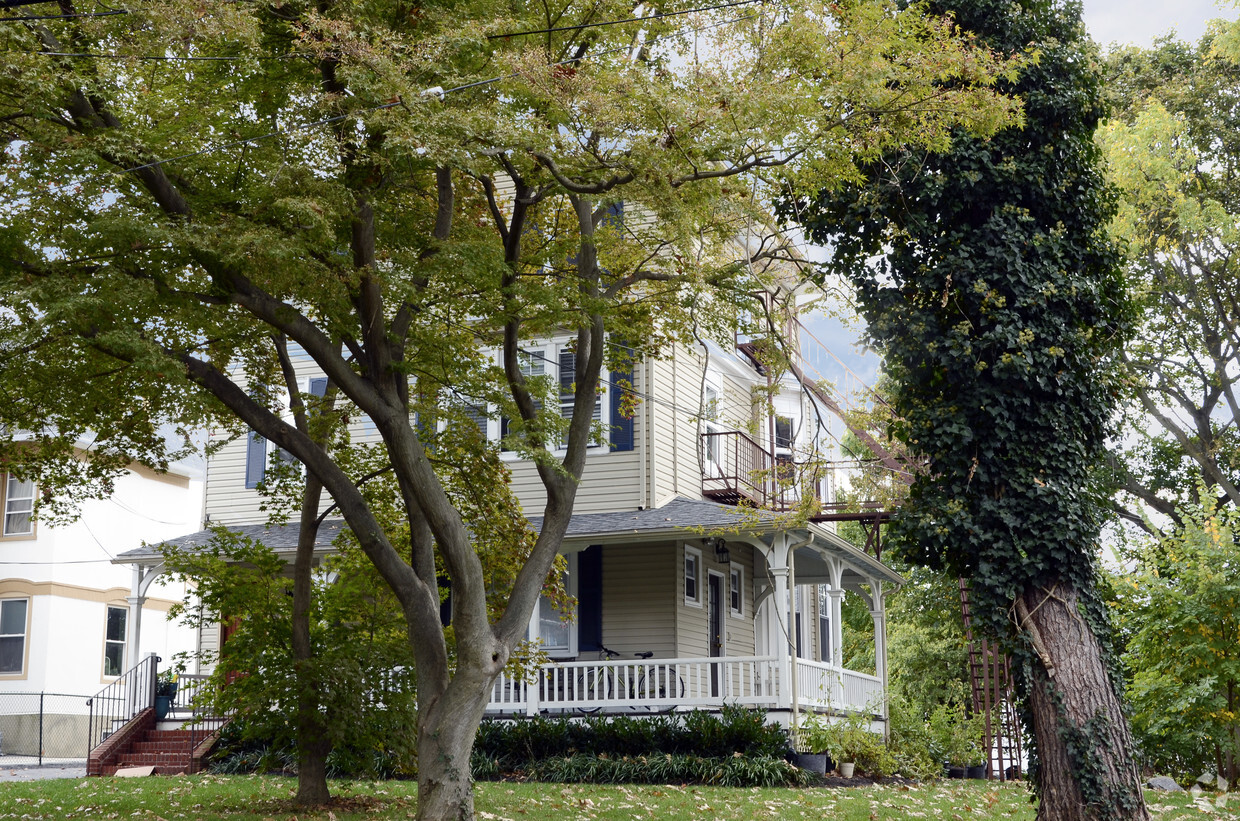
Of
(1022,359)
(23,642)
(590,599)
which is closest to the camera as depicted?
(1022,359)

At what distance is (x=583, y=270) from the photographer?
11.8 metres

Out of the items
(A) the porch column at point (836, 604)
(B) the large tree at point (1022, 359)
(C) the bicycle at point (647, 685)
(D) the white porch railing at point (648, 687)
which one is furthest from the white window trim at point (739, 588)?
(B) the large tree at point (1022, 359)

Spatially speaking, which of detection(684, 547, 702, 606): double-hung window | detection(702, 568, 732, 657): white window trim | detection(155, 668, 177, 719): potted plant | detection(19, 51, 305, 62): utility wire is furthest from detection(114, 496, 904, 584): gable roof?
detection(19, 51, 305, 62): utility wire

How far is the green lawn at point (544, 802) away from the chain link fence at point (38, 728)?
10.9 metres

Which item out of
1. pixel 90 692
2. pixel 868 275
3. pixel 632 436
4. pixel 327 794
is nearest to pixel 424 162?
pixel 868 275

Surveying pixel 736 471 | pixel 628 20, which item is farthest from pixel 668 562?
pixel 628 20

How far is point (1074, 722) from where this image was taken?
10695 mm

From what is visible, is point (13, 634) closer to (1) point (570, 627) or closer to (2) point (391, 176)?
(1) point (570, 627)

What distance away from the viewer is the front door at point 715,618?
63.2 ft

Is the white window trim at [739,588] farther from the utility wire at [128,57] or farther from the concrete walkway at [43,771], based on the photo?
the utility wire at [128,57]

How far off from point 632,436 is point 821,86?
8.92 metres

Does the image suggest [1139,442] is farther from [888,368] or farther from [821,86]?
[821,86]

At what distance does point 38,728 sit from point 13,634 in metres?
2.30

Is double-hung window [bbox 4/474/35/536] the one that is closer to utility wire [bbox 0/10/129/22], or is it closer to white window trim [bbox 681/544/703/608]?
white window trim [bbox 681/544/703/608]
